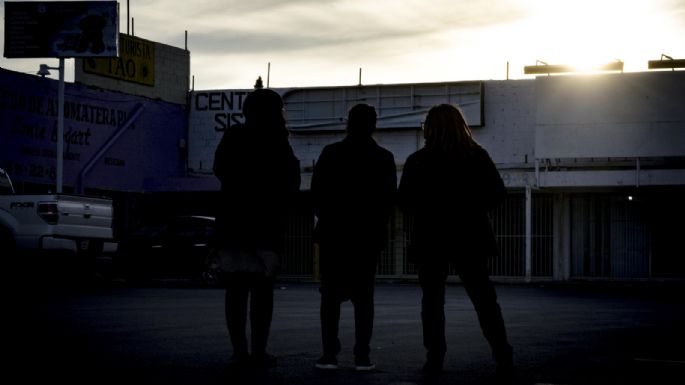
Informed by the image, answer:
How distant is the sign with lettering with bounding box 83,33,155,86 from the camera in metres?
38.6

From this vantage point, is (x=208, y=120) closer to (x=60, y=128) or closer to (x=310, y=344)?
(x=60, y=128)

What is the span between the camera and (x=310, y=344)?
1053 centimetres

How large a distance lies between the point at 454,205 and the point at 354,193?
756 millimetres

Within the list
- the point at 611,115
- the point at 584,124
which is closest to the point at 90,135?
the point at 584,124

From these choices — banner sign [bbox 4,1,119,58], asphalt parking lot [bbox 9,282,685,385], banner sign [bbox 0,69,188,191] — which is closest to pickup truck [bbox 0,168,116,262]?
asphalt parking lot [bbox 9,282,685,385]

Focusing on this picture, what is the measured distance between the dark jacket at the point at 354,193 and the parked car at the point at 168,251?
1905 centimetres

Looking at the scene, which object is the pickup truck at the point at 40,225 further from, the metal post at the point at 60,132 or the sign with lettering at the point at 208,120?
the sign with lettering at the point at 208,120

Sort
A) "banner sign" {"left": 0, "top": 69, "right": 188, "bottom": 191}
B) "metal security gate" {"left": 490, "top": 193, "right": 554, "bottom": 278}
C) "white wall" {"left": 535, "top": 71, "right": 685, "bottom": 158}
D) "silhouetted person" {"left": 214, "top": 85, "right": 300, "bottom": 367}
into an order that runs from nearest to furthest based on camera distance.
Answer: "silhouetted person" {"left": 214, "top": 85, "right": 300, "bottom": 367}, "banner sign" {"left": 0, "top": 69, "right": 188, "bottom": 191}, "white wall" {"left": 535, "top": 71, "right": 685, "bottom": 158}, "metal security gate" {"left": 490, "top": 193, "right": 554, "bottom": 278}

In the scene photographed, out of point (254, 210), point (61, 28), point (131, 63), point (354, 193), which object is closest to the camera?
point (254, 210)

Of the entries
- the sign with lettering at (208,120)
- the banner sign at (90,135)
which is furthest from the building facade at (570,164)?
the banner sign at (90,135)

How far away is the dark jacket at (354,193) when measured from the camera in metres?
8.58

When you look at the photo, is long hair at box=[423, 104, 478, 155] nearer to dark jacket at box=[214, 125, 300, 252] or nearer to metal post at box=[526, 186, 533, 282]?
dark jacket at box=[214, 125, 300, 252]

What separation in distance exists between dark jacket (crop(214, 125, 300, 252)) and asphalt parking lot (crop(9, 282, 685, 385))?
907 mm

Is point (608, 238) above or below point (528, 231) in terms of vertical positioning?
below
